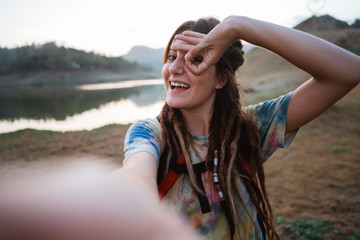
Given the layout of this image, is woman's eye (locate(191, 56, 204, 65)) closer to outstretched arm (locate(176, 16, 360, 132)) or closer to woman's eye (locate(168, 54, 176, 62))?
woman's eye (locate(168, 54, 176, 62))

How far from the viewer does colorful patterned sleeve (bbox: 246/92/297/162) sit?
5.90 ft

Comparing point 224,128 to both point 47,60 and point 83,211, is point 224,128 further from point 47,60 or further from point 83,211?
point 47,60

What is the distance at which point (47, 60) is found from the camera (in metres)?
38.6

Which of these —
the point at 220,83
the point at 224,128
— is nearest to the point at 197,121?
the point at 224,128

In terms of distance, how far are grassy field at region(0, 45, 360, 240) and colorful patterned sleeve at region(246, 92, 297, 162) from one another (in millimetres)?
786

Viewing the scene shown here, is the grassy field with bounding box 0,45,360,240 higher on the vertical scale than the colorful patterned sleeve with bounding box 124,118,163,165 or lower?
lower

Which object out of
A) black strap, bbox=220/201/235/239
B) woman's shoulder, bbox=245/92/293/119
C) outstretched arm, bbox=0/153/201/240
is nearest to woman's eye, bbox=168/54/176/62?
woman's shoulder, bbox=245/92/293/119

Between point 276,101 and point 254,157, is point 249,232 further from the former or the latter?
point 276,101

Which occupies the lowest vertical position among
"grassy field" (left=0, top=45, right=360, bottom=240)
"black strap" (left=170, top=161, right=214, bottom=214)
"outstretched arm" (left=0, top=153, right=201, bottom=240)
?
"grassy field" (left=0, top=45, right=360, bottom=240)

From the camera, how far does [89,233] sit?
338 millimetres

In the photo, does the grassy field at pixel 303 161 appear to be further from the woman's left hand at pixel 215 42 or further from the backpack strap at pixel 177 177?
the woman's left hand at pixel 215 42

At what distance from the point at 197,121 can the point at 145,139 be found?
2.23ft

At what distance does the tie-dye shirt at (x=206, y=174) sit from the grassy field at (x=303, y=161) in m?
0.51

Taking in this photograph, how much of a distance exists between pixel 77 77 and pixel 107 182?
178 ft
